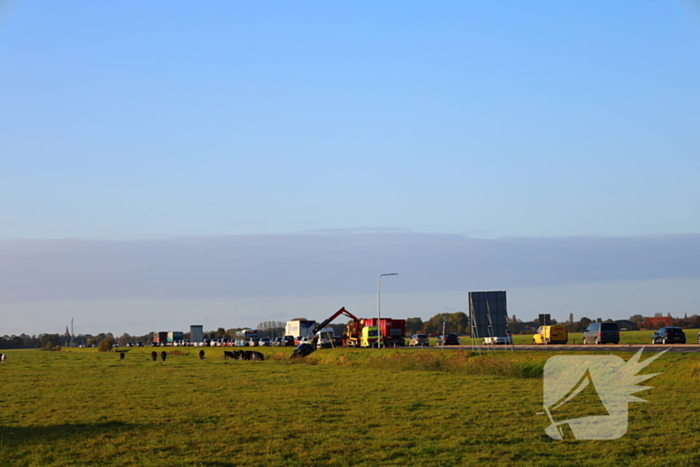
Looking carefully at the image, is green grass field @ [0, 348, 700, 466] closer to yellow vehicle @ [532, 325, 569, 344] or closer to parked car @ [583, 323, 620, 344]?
parked car @ [583, 323, 620, 344]

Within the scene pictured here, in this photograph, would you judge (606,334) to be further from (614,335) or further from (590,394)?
(590,394)

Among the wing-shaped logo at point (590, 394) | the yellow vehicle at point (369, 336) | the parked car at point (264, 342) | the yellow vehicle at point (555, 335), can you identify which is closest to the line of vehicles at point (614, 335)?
the yellow vehicle at point (555, 335)

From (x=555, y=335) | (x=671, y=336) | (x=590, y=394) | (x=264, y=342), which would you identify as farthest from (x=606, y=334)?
(x=264, y=342)

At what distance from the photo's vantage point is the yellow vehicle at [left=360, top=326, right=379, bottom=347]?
8494cm

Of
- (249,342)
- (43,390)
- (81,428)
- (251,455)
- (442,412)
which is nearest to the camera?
(251,455)

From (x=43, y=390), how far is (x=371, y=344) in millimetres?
50953

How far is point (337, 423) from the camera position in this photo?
2245 centimetres

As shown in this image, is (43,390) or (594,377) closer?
(594,377)

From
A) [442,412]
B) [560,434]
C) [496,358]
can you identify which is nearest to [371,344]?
[496,358]

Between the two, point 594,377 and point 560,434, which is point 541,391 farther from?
point 560,434

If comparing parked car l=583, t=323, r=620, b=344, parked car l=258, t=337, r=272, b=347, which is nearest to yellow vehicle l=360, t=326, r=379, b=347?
parked car l=583, t=323, r=620, b=344

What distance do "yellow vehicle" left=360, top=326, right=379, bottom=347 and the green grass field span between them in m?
43.8

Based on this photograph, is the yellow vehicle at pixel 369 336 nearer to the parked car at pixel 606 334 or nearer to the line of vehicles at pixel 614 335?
the line of vehicles at pixel 614 335

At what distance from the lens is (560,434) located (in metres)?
19.5
